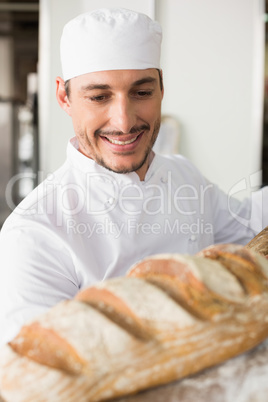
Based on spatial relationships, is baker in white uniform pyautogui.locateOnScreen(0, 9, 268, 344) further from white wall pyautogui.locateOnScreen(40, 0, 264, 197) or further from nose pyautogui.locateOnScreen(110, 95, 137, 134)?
white wall pyautogui.locateOnScreen(40, 0, 264, 197)

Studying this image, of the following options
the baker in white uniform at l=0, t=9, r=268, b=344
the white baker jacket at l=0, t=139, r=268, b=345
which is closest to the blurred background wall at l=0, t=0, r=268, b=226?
the white baker jacket at l=0, t=139, r=268, b=345

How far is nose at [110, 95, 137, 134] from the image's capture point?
118 centimetres

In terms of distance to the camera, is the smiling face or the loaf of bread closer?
the loaf of bread

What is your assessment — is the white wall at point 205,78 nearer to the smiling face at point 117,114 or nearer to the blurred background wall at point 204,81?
the blurred background wall at point 204,81

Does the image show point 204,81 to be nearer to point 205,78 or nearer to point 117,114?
point 205,78

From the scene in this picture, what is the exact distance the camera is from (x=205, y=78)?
331 centimetres

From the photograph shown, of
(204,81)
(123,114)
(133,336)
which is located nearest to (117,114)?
(123,114)

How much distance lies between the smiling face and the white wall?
6.45ft

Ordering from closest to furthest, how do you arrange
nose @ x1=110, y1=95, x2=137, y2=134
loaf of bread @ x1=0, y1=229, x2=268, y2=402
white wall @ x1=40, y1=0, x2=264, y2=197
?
1. loaf of bread @ x1=0, y1=229, x2=268, y2=402
2. nose @ x1=110, y1=95, x2=137, y2=134
3. white wall @ x1=40, y1=0, x2=264, y2=197

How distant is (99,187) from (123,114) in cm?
23

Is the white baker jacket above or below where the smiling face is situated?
below

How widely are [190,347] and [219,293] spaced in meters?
0.09

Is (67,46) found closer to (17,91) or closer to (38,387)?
(38,387)

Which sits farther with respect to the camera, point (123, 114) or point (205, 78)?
point (205, 78)
